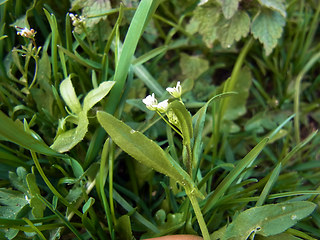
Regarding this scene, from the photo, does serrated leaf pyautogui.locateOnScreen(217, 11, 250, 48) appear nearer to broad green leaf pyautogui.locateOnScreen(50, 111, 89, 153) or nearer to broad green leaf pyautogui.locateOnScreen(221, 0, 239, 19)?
broad green leaf pyautogui.locateOnScreen(221, 0, 239, 19)

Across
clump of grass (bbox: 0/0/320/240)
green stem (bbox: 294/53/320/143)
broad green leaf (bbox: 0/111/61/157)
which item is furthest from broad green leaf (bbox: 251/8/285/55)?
broad green leaf (bbox: 0/111/61/157)

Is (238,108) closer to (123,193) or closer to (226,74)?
(226,74)

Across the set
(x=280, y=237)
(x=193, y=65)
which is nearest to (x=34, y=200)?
(x=280, y=237)

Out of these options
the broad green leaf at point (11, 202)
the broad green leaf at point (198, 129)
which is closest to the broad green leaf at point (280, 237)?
the broad green leaf at point (198, 129)

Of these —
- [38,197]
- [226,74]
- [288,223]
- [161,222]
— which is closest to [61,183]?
[38,197]

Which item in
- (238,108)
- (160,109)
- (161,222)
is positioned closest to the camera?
(160,109)

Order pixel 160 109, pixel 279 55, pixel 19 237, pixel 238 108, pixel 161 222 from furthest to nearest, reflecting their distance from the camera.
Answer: pixel 279 55 < pixel 238 108 < pixel 161 222 < pixel 19 237 < pixel 160 109
